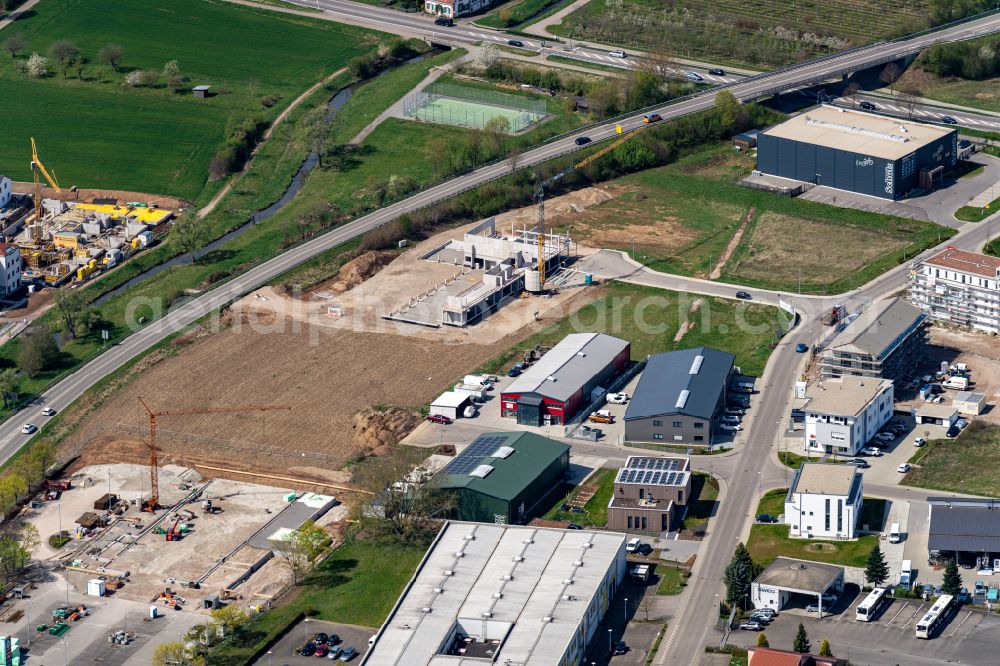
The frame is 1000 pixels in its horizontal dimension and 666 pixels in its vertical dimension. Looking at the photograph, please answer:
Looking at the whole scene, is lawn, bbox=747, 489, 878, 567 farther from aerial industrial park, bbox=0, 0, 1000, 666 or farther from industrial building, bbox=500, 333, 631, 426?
industrial building, bbox=500, 333, 631, 426

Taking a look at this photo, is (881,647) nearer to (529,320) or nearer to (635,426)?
(635,426)

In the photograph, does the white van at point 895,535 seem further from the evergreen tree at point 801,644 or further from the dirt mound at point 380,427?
the dirt mound at point 380,427

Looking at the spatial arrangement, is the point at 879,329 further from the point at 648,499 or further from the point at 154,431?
the point at 154,431

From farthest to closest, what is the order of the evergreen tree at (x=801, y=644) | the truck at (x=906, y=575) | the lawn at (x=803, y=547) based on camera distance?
the lawn at (x=803, y=547), the truck at (x=906, y=575), the evergreen tree at (x=801, y=644)

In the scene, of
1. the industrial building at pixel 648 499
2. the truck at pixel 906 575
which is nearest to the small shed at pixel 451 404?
the industrial building at pixel 648 499

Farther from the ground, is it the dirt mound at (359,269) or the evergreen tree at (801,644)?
the dirt mound at (359,269)

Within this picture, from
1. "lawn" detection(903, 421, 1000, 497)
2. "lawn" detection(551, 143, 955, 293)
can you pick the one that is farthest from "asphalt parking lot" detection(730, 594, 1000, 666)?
"lawn" detection(551, 143, 955, 293)

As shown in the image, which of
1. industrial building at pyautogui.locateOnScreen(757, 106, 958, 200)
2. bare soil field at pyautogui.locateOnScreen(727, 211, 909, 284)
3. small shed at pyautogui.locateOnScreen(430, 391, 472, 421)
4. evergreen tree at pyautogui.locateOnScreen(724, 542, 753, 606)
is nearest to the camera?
evergreen tree at pyautogui.locateOnScreen(724, 542, 753, 606)
